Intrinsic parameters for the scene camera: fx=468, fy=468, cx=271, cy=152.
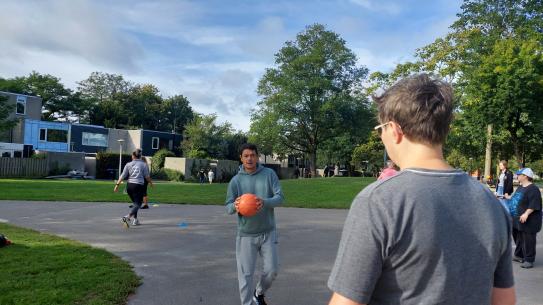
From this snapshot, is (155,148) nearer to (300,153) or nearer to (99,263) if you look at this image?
(300,153)

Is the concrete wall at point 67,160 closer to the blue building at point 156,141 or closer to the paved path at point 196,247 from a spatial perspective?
the blue building at point 156,141

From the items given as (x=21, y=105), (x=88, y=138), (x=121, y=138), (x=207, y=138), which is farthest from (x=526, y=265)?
(x=121, y=138)

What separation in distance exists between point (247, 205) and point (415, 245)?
362 centimetres

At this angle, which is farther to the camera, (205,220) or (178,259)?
(205,220)

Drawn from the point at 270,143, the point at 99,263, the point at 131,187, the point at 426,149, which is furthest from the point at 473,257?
the point at 270,143

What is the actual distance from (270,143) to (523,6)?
27634 millimetres

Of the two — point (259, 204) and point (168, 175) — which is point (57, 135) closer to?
point (168, 175)

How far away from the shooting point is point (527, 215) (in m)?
8.31

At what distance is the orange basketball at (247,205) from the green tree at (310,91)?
4342 centimetres

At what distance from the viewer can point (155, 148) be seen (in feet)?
206

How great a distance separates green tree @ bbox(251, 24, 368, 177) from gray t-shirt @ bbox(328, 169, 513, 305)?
46.7 meters

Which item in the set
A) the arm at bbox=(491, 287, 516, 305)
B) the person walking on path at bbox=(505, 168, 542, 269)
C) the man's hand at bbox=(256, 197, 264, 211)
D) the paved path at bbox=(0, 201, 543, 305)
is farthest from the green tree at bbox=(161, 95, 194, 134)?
the arm at bbox=(491, 287, 516, 305)

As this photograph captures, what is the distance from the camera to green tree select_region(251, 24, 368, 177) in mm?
49281

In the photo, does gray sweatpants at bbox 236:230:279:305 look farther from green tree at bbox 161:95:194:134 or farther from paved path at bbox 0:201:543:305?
green tree at bbox 161:95:194:134
